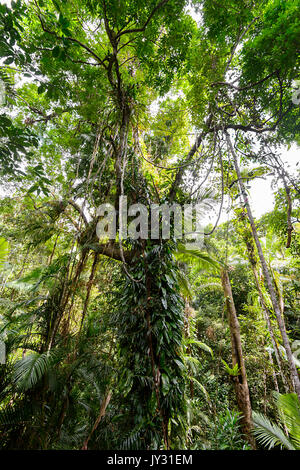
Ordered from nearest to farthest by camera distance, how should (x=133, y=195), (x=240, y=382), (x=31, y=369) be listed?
(x=31, y=369) < (x=133, y=195) < (x=240, y=382)

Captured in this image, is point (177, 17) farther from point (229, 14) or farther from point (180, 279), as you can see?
point (180, 279)

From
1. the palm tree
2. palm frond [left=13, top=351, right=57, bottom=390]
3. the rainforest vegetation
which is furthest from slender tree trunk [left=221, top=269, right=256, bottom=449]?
palm frond [left=13, top=351, right=57, bottom=390]

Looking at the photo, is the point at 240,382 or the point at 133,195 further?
the point at 240,382

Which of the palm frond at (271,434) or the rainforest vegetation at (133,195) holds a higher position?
the rainforest vegetation at (133,195)

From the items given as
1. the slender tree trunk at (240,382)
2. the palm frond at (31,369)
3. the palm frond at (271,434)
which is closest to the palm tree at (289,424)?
the palm frond at (271,434)

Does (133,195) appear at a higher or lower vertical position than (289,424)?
higher

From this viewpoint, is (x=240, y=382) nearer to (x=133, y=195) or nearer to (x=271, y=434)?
(x=271, y=434)

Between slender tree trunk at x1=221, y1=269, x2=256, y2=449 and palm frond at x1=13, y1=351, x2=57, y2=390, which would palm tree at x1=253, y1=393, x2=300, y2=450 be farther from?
palm frond at x1=13, y1=351, x2=57, y2=390

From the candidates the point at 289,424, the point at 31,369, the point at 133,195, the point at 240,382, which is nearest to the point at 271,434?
the point at 289,424

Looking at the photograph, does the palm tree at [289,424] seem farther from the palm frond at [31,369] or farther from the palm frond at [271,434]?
the palm frond at [31,369]

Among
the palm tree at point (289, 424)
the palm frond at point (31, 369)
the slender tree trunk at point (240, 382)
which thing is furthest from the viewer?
the slender tree trunk at point (240, 382)

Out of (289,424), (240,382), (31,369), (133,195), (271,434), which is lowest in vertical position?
(271,434)
